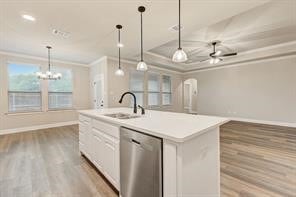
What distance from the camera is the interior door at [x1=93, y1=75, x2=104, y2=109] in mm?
5669

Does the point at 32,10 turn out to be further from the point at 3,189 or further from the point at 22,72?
the point at 22,72

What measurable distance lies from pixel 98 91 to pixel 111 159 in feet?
14.9

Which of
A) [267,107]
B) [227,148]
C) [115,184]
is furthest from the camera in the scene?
[267,107]

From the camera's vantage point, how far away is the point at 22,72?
509 cm

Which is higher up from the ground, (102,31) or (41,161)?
(102,31)

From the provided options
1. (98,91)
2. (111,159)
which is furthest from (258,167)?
(98,91)

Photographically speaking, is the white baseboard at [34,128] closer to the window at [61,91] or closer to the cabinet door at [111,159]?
the window at [61,91]

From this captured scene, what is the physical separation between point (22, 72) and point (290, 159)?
25.2 feet

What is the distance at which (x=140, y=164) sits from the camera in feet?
4.54

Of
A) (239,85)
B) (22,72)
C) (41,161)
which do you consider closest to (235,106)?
(239,85)

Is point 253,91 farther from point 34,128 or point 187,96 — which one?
point 34,128

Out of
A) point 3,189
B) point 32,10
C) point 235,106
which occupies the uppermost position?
point 32,10

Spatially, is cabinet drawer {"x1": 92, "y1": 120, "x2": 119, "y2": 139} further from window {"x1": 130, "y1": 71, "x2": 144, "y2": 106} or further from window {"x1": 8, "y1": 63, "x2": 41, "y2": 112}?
window {"x1": 8, "y1": 63, "x2": 41, "y2": 112}

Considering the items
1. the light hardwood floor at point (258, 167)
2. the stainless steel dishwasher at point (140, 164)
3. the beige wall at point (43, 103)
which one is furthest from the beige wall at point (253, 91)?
the stainless steel dishwasher at point (140, 164)
